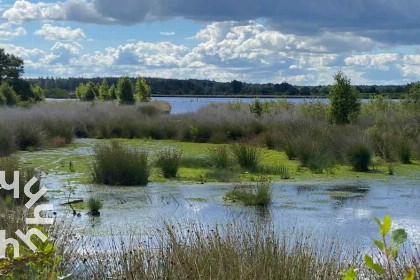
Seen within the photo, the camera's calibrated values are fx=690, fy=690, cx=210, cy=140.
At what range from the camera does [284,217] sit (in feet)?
34.6

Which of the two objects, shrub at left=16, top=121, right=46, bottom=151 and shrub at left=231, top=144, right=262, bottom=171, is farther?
shrub at left=16, top=121, right=46, bottom=151

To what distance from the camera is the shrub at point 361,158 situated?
17344 mm

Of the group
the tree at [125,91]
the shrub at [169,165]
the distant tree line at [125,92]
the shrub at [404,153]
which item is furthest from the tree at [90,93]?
the shrub at [169,165]

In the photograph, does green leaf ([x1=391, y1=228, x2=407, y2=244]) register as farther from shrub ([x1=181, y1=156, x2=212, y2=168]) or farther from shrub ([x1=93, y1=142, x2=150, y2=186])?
shrub ([x1=181, y1=156, x2=212, y2=168])

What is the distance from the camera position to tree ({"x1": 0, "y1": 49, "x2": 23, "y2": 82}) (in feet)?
151

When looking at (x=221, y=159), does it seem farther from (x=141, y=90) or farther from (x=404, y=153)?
(x=141, y=90)

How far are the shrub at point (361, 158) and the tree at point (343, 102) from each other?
673 cm

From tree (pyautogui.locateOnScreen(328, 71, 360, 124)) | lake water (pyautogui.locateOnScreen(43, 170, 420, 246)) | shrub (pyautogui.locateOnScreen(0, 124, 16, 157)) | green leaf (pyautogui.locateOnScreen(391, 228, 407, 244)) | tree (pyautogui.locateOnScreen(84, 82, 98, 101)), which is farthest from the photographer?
tree (pyautogui.locateOnScreen(84, 82, 98, 101))

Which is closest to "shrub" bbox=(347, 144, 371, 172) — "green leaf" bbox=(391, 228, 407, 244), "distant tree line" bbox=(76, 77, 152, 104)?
"green leaf" bbox=(391, 228, 407, 244)

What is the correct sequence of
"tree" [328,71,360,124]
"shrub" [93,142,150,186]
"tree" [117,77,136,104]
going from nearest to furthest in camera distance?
"shrub" [93,142,150,186]
"tree" [328,71,360,124]
"tree" [117,77,136,104]

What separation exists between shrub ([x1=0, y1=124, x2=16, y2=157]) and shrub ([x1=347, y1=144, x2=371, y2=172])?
935 cm

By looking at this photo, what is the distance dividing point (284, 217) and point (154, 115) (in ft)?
74.2

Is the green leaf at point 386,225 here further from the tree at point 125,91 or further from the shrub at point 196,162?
the tree at point 125,91

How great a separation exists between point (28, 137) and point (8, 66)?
26.0 m
